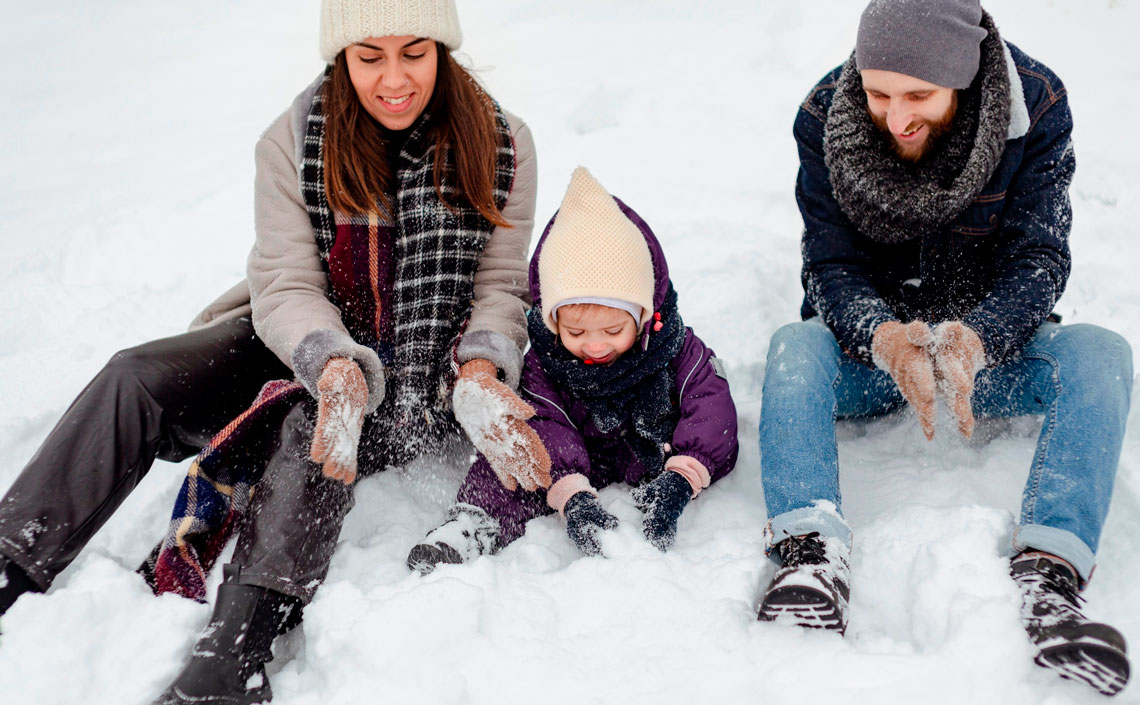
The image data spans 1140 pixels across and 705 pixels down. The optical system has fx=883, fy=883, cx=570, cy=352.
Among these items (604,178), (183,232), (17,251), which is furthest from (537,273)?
(17,251)

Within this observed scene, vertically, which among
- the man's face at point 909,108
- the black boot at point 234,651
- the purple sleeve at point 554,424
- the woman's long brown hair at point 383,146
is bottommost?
the black boot at point 234,651

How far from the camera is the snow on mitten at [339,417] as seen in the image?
1854 mm

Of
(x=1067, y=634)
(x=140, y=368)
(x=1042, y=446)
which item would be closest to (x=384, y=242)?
(x=140, y=368)

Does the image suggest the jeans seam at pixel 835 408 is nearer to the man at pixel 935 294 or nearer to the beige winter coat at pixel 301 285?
the man at pixel 935 294

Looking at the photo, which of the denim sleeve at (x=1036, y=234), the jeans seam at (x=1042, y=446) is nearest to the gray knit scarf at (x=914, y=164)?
the denim sleeve at (x=1036, y=234)

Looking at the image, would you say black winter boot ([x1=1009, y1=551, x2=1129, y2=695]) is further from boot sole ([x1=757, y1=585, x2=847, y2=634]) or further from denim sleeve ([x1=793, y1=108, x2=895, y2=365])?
denim sleeve ([x1=793, y1=108, x2=895, y2=365])

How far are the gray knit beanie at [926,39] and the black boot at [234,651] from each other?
5.62ft

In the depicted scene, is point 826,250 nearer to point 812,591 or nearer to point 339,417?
point 812,591

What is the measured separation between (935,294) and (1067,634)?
3.28 ft

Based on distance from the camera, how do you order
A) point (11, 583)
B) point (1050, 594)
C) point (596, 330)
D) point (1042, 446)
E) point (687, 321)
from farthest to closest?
point (687, 321), point (596, 330), point (1042, 446), point (11, 583), point (1050, 594)

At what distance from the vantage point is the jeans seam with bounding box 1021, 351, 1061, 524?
5.68ft

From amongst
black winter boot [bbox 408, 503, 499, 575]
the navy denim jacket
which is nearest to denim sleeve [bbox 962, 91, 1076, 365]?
the navy denim jacket

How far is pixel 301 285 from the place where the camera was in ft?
7.13

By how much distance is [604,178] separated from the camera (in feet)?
13.7
